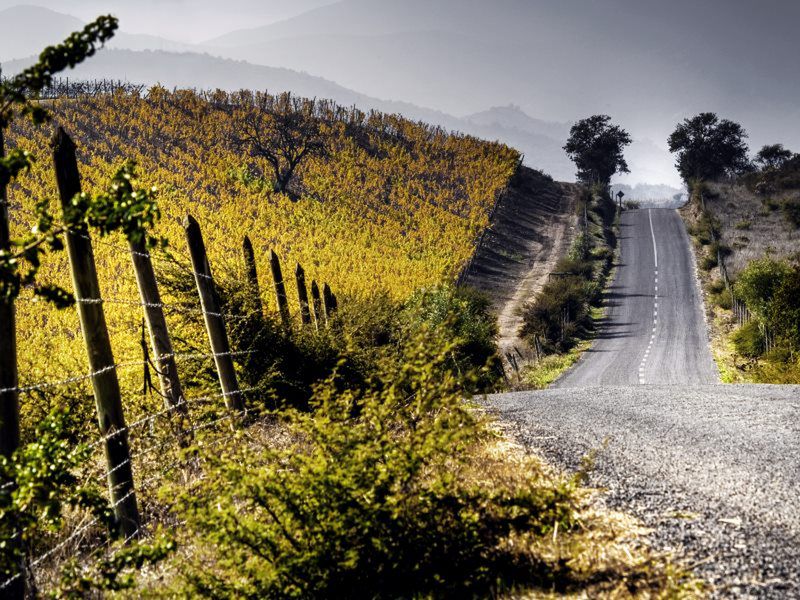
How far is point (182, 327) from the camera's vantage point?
364 inches

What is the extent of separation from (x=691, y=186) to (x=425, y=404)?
79810 mm

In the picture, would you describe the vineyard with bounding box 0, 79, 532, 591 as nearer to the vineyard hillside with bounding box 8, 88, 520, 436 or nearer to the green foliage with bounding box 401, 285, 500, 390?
the vineyard hillside with bounding box 8, 88, 520, 436

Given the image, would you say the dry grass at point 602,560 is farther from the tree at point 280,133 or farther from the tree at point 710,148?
the tree at point 710,148

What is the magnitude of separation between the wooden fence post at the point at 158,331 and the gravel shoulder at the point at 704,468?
3687 mm

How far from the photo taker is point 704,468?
5.88 meters

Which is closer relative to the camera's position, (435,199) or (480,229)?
(480,229)

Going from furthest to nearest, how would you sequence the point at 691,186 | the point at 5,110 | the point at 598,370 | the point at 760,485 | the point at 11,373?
the point at 691,186, the point at 598,370, the point at 760,485, the point at 11,373, the point at 5,110

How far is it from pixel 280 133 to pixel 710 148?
168ft

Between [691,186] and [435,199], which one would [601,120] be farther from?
[435,199]

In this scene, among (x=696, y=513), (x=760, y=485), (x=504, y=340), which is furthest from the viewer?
(x=504, y=340)

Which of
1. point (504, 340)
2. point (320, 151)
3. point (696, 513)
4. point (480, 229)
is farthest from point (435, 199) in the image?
point (696, 513)

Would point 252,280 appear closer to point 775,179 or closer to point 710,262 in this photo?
point 710,262

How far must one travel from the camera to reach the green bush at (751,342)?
93.4ft

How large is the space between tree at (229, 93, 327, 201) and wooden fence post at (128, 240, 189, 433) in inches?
2041
